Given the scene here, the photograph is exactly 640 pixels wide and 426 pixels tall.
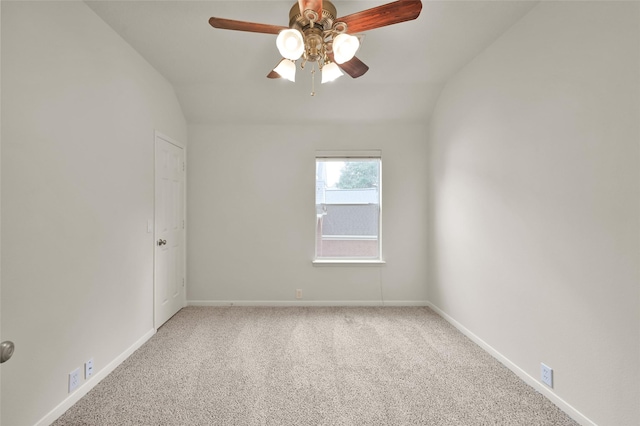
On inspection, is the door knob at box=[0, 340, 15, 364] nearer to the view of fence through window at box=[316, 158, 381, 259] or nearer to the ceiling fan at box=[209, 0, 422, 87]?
the ceiling fan at box=[209, 0, 422, 87]

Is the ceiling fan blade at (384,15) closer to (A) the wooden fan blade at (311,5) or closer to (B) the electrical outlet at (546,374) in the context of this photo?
(A) the wooden fan blade at (311,5)

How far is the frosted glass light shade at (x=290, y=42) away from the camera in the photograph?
1.52 metres

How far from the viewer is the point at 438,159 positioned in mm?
3430

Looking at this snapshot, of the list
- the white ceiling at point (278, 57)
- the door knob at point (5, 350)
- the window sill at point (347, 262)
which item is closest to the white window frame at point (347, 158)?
the window sill at point (347, 262)

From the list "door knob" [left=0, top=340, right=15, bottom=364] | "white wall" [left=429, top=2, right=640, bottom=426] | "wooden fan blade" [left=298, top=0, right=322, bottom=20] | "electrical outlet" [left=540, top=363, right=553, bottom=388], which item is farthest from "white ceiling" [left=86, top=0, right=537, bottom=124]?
"electrical outlet" [left=540, top=363, right=553, bottom=388]

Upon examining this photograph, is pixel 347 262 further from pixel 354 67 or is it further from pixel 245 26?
pixel 245 26

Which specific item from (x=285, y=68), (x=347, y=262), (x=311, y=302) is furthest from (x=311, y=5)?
(x=311, y=302)

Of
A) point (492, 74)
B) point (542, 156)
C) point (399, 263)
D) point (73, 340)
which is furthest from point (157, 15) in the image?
point (399, 263)

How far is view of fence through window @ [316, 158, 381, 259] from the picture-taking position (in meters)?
3.83

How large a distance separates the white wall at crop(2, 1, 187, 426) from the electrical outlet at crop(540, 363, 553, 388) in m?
3.04

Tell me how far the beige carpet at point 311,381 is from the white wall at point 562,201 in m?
0.34

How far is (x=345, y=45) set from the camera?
63.1 inches

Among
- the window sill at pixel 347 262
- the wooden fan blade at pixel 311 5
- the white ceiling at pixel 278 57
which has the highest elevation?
the white ceiling at pixel 278 57

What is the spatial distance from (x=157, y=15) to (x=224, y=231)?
231 centimetres
